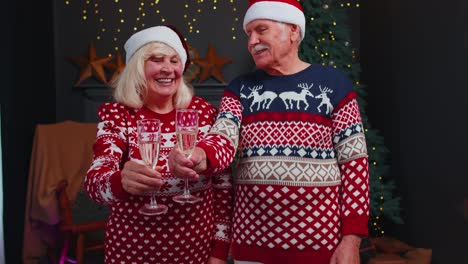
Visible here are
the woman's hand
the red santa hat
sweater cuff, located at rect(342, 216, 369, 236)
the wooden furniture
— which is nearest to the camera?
the woman's hand

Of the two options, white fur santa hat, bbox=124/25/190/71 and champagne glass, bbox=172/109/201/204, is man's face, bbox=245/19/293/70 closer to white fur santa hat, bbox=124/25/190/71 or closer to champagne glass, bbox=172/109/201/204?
white fur santa hat, bbox=124/25/190/71

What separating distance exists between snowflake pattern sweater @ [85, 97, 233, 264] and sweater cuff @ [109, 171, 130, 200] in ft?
0.51

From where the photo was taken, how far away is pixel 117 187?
1.36 metres

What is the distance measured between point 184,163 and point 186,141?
0.20 ft

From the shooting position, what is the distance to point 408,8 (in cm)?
429

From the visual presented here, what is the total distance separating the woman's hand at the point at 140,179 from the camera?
1.25 metres

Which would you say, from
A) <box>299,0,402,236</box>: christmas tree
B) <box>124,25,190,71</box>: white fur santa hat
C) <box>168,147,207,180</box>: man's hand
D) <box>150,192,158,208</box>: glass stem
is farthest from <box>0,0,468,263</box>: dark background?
<box>168,147,207,180</box>: man's hand

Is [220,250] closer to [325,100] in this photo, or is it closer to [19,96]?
[325,100]

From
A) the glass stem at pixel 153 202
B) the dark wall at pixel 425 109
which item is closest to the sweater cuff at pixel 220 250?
the glass stem at pixel 153 202

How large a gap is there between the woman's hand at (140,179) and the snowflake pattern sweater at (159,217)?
243 mm

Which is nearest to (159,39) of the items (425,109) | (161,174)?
(161,174)

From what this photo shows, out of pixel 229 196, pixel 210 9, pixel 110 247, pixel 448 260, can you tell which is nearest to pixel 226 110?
pixel 229 196

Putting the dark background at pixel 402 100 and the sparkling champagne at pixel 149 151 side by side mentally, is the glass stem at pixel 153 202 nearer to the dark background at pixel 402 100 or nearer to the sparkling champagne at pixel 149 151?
the sparkling champagne at pixel 149 151

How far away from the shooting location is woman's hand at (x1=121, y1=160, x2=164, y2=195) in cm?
125
